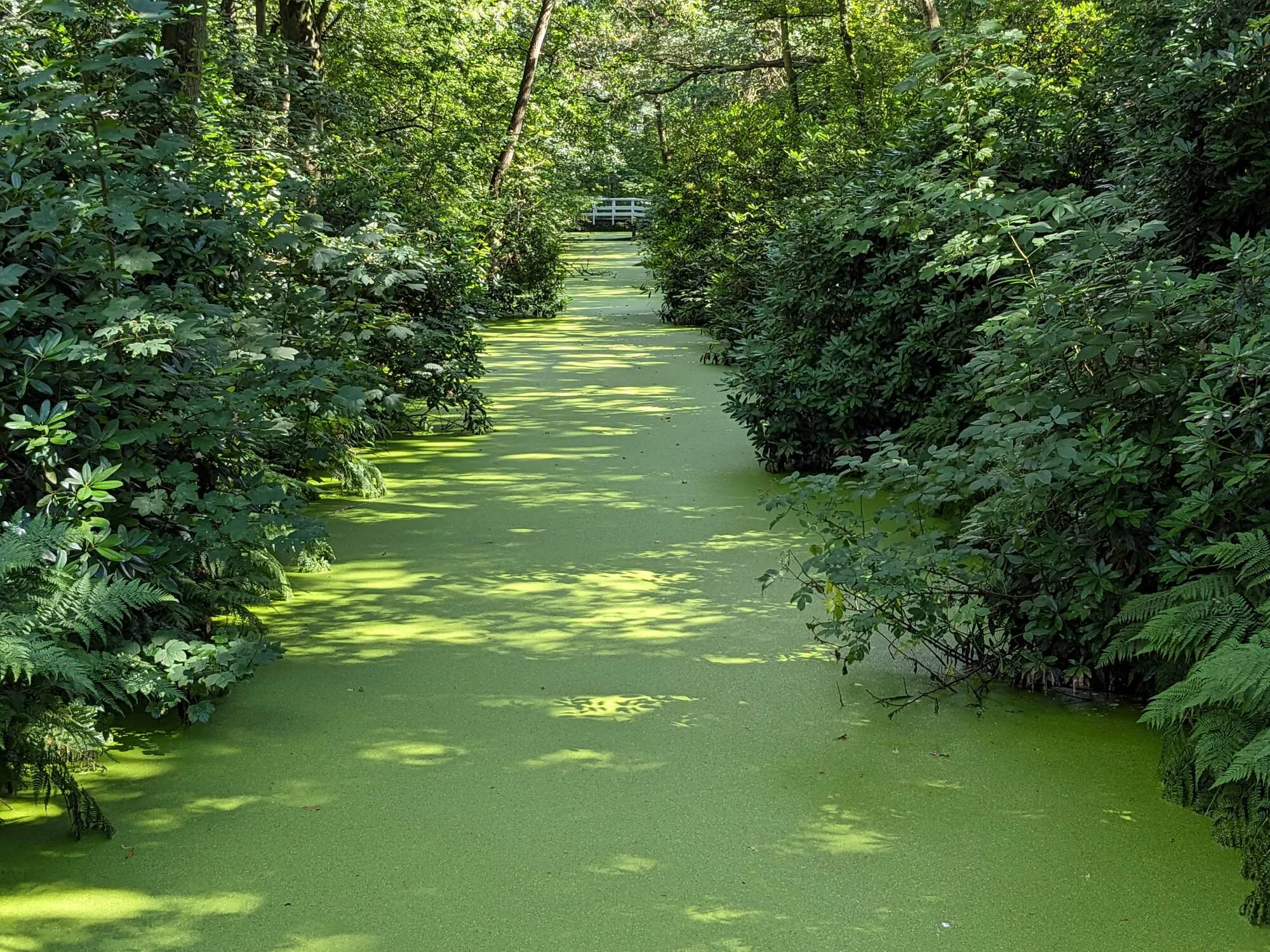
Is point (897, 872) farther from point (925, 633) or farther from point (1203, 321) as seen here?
point (1203, 321)

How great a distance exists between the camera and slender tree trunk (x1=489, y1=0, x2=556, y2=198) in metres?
12.2

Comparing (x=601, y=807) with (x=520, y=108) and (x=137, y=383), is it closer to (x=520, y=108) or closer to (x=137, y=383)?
(x=137, y=383)

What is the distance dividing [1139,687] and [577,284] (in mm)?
15289

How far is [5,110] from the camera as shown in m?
2.71

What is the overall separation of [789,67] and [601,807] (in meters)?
11.2

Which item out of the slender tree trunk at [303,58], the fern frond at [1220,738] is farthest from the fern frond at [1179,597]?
the slender tree trunk at [303,58]

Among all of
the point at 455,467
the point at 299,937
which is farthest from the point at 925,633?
the point at 455,467

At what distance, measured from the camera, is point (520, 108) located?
12.8 meters

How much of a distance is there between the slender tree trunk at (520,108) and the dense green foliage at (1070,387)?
759cm

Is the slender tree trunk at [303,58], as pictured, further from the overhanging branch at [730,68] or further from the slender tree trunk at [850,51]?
the slender tree trunk at [850,51]

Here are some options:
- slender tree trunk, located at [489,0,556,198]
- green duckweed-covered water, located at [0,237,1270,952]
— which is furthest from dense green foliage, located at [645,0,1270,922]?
slender tree trunk, located at [489,0,556,198]

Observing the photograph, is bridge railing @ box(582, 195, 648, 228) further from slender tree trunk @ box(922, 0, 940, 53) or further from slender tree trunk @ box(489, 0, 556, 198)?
slender tree trunk @ box(922, 0, 940, 53)

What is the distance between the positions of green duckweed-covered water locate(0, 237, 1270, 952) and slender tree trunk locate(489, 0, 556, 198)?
929 centimetres

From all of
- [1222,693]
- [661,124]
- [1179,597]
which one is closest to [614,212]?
[661,124]
